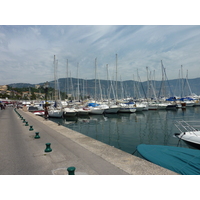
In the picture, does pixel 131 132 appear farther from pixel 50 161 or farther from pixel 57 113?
pixel 57 113

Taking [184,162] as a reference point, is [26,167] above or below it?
above

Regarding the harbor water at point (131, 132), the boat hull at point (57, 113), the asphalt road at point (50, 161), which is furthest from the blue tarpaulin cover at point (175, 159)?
the boat hull at point (57, 113)

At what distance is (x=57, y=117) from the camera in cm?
3344

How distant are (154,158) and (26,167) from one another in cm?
569

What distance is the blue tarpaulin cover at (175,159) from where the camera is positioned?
6196 mm

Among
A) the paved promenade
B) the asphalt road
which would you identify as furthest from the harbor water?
the asphalt road

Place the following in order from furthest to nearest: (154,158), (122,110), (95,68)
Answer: (95,68), (122,110), (154,158)

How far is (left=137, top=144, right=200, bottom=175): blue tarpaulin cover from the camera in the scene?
244 inches

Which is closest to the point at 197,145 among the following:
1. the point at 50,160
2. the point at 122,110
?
the point at 50,160

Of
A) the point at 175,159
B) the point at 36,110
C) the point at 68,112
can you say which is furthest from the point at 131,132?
the point at 36,110

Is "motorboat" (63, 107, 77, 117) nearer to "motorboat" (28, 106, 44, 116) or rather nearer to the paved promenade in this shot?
"motorboat" (28, 106, 44, 116)

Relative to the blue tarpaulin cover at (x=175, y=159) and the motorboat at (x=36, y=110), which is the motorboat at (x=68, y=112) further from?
the blue tarpaulin cover at (x=175, y=159)
